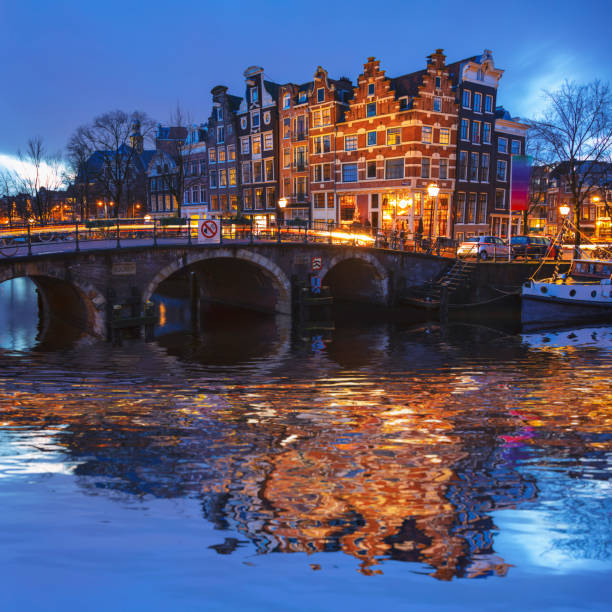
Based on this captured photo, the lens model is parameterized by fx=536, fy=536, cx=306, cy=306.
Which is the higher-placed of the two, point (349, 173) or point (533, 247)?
point (349, 173)

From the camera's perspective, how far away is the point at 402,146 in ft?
137

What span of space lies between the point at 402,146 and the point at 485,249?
1263 cm

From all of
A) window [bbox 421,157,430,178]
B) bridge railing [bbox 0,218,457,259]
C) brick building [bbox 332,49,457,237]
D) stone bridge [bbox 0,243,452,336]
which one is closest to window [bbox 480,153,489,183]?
brick building [bbox 332,49,457,237]

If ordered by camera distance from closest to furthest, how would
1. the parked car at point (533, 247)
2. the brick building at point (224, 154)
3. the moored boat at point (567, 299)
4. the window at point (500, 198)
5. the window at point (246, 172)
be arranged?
the moored boat at point (567, 299), the parked car at point (533, 247), the window at point (500, 198), the window at point (246, 172), the brick building at point (224, 154)

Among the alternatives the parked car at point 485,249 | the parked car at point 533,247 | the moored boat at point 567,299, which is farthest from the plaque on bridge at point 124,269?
the parked car at point 533,247

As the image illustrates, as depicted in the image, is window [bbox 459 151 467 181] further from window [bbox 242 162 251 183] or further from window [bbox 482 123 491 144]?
window [bbox 242 162 251 183]

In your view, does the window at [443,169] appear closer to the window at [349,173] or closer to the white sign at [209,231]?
the window at [349,173]

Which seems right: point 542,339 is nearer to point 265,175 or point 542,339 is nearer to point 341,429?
point 341,429

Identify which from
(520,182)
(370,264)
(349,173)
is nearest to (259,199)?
(349,173)

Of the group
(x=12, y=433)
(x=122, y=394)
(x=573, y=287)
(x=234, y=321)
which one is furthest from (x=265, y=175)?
(x=12, y=433)

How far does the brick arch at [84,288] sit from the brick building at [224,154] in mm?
32022

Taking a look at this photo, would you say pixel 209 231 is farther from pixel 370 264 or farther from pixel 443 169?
pixel 443 169

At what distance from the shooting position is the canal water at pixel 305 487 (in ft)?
17.5

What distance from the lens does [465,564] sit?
19.2 ft
